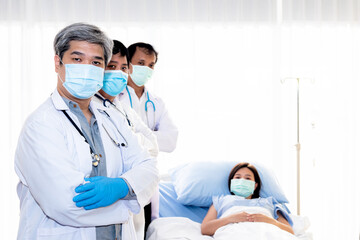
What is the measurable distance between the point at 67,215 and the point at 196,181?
1631mm

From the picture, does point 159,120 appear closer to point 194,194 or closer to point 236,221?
point 194,194

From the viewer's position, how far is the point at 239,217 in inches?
86.3

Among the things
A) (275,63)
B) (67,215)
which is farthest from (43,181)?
(275,63)

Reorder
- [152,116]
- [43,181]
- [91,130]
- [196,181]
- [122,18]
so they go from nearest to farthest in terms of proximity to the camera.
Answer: [43,181] → [91,130] → [152,116] → [196,181] → [122,18]

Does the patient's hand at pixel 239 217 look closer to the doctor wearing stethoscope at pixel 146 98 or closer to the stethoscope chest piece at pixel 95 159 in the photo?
the doctor wearing stethoscope at pixel 146 98

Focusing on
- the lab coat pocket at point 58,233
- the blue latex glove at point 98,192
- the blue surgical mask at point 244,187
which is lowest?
the blue surgical mask at point 244,187

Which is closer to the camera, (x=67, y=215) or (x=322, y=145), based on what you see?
(x=67, y=215)

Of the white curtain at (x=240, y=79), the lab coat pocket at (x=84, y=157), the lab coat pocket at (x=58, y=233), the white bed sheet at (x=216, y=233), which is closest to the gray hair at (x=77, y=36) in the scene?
the lab coat pocket at (x=84, y=157)

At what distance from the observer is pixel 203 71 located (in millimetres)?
3545

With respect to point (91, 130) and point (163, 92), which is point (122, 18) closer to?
point (163, 92)

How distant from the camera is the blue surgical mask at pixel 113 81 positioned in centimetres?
183

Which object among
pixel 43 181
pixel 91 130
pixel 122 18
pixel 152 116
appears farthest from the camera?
pixel 122 18

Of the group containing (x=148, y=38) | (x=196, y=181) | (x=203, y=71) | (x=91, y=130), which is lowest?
(x=196, y=181)

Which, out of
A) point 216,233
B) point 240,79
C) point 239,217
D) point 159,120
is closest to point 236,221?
point 239,217
